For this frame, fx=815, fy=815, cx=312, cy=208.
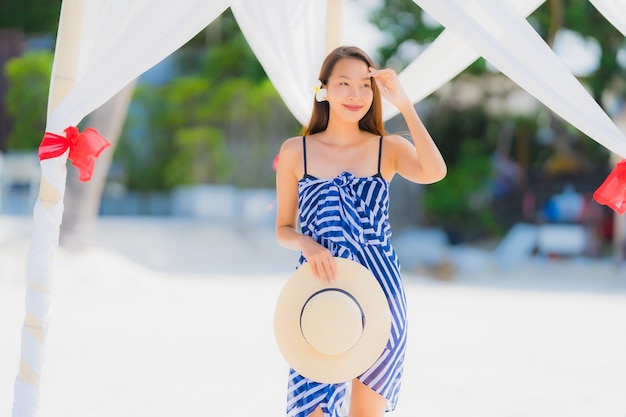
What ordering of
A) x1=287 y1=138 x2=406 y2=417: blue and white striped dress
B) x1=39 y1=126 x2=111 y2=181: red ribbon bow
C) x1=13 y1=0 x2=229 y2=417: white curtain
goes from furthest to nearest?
x1=39 y1=126 x2=111 y2=181: red ribbon bow, x1=13 y1=0 x2=229 y2=417: white curtain, x1=287 y1=138 x2=406 y2=417: blue and white striped dress

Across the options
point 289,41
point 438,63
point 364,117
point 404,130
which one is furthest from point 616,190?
point 404,130

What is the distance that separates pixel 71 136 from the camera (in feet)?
10.1

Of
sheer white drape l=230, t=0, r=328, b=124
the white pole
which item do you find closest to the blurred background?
sheer white drape l=230, t=0, r=328, b=124

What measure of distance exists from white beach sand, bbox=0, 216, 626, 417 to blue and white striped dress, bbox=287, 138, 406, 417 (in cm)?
193

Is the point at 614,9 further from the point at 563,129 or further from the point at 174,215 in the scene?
the point at 174,215

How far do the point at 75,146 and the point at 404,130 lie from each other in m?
10.5

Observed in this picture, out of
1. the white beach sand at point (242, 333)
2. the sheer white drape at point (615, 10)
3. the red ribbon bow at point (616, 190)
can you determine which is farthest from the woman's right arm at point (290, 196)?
the white beach sand at point (242, 333)

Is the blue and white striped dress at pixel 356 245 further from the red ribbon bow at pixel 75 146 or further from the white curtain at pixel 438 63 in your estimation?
the white curtain at pixel 438 63

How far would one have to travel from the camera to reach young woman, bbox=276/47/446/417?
8.54ft

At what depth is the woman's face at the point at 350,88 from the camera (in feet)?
8.80

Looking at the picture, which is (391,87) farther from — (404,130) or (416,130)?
(404,130)

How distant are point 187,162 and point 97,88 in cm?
1237

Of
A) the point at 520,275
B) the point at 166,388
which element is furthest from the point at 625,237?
the point at 166,388

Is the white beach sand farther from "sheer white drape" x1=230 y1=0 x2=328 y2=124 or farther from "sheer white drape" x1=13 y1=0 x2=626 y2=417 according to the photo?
"sheer white drape" x1=230 y1=0 x2=328 y2=124
